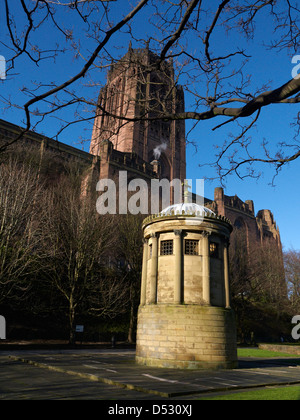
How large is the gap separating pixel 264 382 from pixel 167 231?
9.26 metres

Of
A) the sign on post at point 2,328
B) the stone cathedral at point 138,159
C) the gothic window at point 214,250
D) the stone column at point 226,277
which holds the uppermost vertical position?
the stone cathedral at point 138,159

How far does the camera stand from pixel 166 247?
746 inches

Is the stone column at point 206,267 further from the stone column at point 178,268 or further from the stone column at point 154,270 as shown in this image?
the stone column at point 154,270

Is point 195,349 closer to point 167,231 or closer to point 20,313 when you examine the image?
point 167,231

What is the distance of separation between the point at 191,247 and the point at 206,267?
1416mm

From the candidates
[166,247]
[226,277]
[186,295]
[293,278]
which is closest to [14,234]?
[166,247]

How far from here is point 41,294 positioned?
30609 mm

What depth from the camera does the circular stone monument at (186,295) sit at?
53.3 ft

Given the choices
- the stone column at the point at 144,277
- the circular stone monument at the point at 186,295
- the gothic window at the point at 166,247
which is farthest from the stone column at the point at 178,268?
the stone column at the point at 144,277

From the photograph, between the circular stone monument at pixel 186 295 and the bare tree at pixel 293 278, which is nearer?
the circular stone monument at pixel 186 295

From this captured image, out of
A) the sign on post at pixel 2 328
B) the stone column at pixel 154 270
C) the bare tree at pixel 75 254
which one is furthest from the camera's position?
the bare tree at pixel 75 254

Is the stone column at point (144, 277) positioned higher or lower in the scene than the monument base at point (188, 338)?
higher

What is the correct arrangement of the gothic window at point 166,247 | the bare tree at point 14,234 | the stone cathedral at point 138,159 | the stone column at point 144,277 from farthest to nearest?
1. the stone cathedral at point 138,159
2. the bare tree at point 14,234
3. the stone column at point 144,277
4. the gothic window at point 166,247

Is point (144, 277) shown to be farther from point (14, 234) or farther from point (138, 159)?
point (138, 159)
